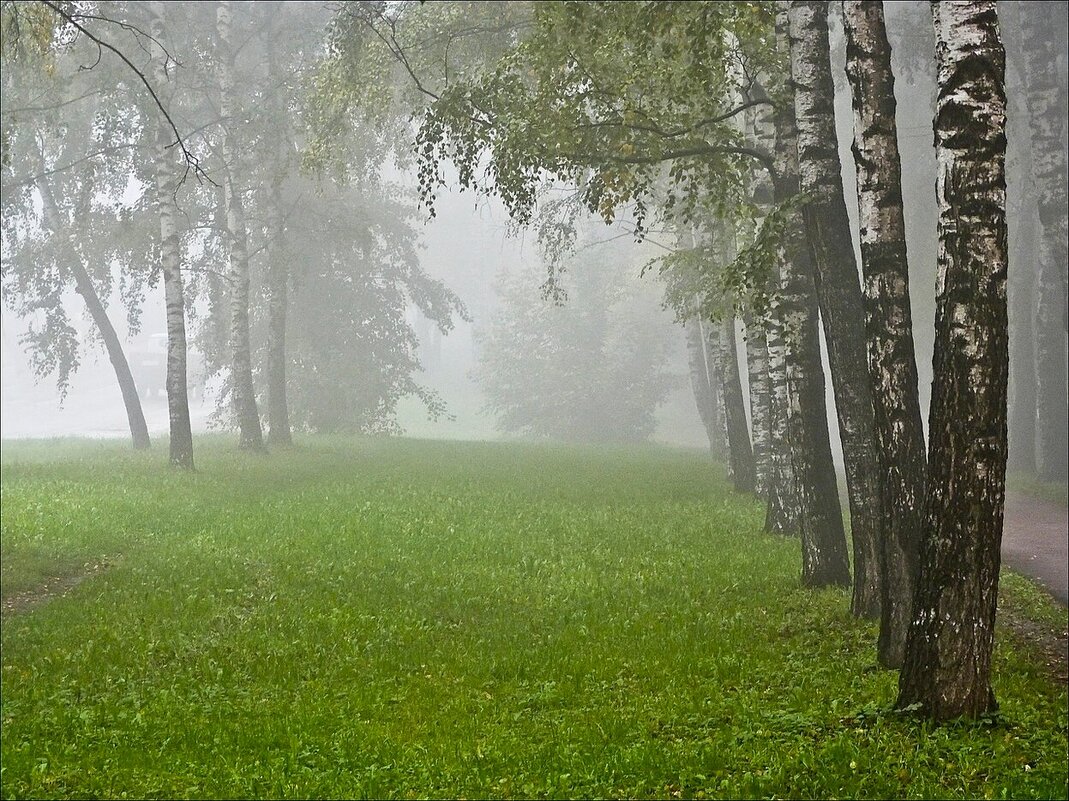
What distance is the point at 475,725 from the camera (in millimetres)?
8414

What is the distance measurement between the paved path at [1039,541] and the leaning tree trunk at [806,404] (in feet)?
12.0

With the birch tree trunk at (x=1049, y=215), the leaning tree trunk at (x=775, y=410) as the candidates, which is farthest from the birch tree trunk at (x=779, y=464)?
the birch tree trunk at (x=1049, y=215)

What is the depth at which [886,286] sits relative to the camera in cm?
931

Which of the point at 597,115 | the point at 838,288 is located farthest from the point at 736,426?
the point at 838,288

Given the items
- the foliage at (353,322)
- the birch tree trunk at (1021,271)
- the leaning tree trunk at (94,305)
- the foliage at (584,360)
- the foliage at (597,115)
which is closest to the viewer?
the foliage at (597,115)

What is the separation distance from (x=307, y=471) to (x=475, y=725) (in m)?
19.6

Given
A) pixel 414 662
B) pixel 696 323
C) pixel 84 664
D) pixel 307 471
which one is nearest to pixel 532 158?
pixel 414 662

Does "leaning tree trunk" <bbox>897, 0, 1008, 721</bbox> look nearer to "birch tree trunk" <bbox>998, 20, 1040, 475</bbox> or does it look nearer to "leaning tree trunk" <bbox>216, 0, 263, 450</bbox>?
"leaning tree trunk" <bbox>216, 0, 263, 450</bbox>

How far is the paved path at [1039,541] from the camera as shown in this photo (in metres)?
16.7

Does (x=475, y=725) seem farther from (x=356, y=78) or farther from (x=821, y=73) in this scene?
(x=356, y=78)

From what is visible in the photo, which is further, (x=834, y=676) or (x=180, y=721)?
(x=834, y=676)

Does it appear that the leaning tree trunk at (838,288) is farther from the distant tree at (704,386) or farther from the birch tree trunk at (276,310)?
the birch tree trunk at (276,310)

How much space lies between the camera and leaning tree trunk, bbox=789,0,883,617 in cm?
1127

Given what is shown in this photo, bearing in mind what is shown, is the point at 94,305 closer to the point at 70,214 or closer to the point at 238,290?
the point at 70,214
